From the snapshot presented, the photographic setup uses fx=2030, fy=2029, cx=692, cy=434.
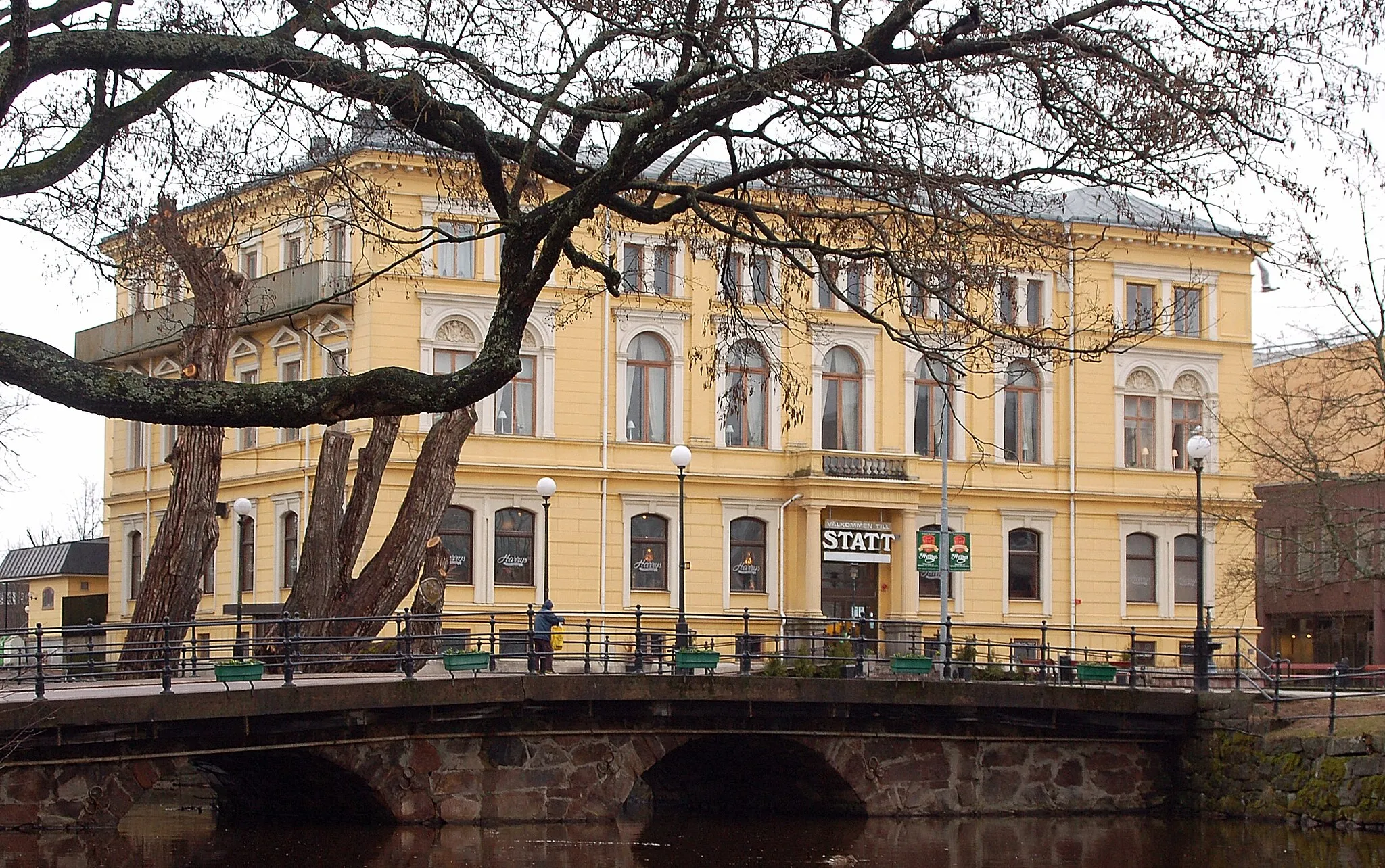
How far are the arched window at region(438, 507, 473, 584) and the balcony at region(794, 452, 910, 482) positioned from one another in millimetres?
8441

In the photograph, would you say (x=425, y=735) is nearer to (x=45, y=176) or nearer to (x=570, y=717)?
(x=570, y=717)

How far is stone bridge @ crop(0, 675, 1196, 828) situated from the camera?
2373 centimetres

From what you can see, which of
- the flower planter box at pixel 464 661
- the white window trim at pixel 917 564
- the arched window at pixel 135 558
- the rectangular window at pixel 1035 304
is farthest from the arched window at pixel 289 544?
the flower planter box at pixel 464 661

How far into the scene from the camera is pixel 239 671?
24672 millimetres

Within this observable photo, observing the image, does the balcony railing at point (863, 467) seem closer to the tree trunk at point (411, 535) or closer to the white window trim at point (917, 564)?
the white window trim at point (917, 564)

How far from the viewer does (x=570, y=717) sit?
27.9 meters

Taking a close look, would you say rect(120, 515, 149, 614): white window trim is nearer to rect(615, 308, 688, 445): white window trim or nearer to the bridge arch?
rect(615, 308, 688, 445): white window trim

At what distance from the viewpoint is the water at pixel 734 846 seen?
23.5 m

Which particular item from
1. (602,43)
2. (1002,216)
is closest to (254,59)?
(602,43)

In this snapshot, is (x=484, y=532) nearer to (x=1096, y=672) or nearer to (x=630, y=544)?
(x=630, y=544)

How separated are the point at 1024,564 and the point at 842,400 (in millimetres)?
6860

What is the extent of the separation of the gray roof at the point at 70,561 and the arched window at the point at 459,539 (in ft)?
53.0

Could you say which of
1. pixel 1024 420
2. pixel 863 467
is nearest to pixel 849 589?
pixel 863 467

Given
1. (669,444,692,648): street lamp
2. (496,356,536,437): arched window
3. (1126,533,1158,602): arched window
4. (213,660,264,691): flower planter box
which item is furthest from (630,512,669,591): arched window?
(213,660,264,691): flower planter box
